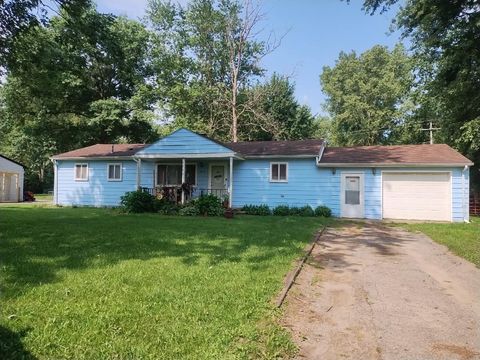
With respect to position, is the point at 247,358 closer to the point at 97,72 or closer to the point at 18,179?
the point at 18,179

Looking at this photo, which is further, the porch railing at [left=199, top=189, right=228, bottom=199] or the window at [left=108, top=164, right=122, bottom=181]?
the window at [left=108, top=164, right=122, bottom=181]

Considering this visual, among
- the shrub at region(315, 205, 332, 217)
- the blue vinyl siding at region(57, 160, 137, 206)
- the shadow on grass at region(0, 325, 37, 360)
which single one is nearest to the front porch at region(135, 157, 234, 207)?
the blue vinyl siding at region(57, 160, 137, 206)

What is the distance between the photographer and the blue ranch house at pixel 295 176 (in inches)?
661

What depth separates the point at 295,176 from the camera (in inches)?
723

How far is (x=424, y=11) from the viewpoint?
1135 centimetres

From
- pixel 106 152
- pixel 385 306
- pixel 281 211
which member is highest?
pixel 106 152

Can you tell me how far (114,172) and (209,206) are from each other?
737 centimetres

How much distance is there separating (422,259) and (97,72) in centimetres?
2933

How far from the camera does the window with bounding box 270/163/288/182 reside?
1861cm

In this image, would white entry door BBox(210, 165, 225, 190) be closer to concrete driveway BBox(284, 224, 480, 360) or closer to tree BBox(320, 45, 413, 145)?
concrete driveway BBox(284, 224, 480, 360)

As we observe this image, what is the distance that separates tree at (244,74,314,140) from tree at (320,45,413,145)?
29.0ft

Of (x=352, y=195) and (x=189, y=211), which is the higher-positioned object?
(x=352, y=195)

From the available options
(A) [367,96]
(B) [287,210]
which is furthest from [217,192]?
(A) [367,96]

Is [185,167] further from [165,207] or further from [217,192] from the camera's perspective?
[165,207]
